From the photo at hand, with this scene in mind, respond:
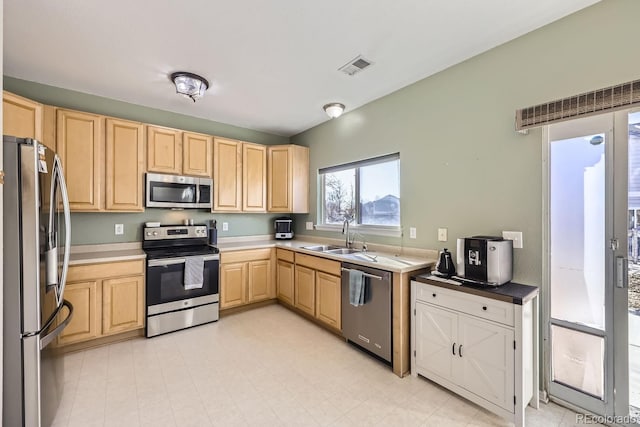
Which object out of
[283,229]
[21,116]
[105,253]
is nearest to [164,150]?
[21,116]

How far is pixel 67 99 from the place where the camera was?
115 inches

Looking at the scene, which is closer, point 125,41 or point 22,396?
point 22,396

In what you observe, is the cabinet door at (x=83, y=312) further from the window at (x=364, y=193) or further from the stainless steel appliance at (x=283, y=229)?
the window at (x=364, y=193)

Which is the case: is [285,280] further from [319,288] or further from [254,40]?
[254,40]

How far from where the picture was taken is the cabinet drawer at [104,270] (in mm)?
2512

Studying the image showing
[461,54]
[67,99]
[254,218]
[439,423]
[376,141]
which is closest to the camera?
[439,423]

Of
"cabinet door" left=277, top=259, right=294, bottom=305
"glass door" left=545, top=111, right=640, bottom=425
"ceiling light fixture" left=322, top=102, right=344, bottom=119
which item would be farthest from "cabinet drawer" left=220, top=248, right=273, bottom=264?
"glass door" left=545, top=111, right=640, bottom=425

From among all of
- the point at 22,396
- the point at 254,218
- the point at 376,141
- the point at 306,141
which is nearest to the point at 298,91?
the point at 376,141

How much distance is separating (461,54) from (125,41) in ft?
8.75

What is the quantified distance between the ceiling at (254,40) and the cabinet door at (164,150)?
0.42 metres

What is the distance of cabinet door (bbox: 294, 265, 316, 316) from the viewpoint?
3.18 m

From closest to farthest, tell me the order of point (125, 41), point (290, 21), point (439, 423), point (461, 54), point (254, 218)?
point (439, 423), point (290, 21), point (125, 41), point (461, 54), point (254, 218)

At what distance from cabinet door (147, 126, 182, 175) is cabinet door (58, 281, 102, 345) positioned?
137 cm

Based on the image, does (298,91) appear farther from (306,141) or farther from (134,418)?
(134,418)
